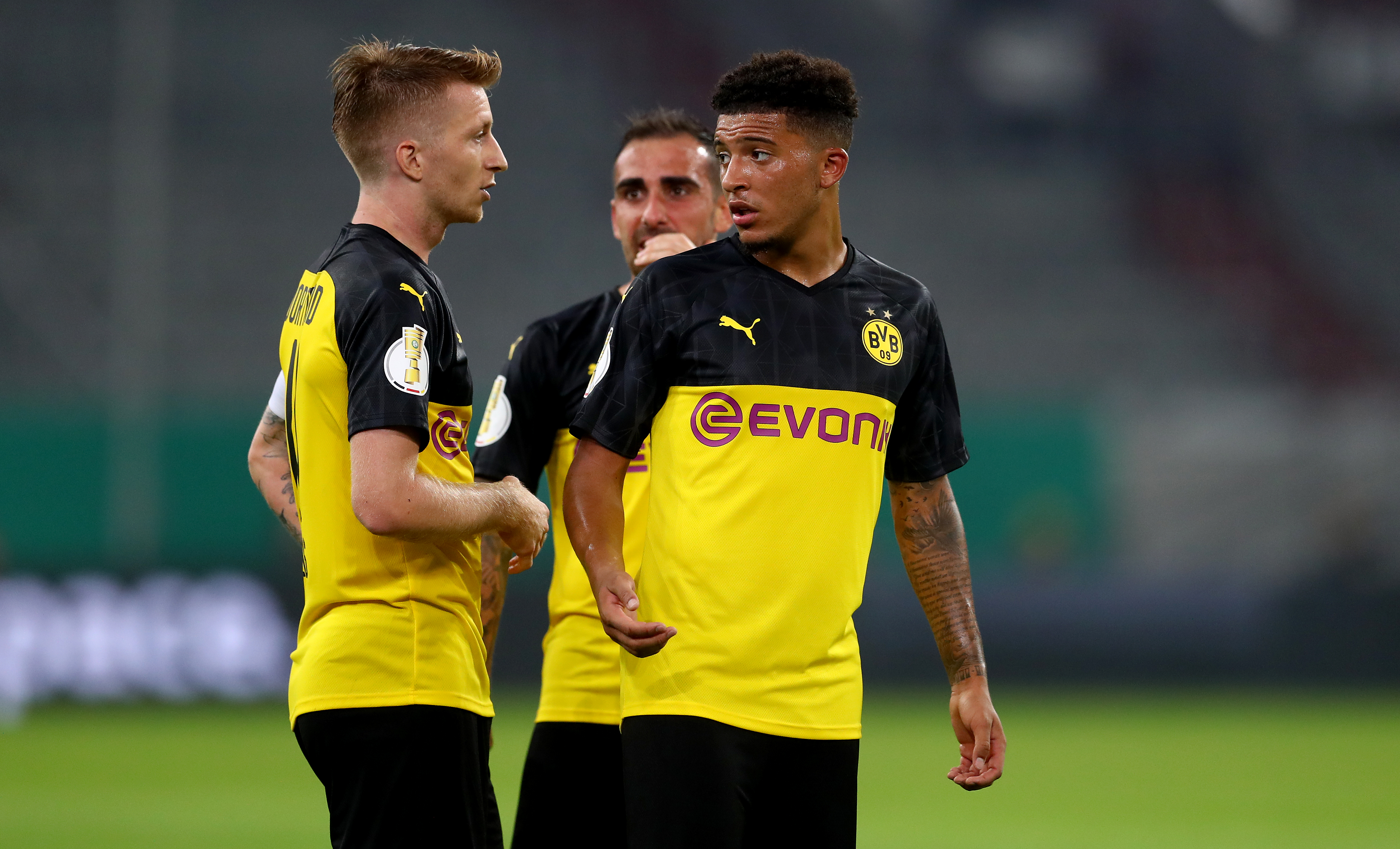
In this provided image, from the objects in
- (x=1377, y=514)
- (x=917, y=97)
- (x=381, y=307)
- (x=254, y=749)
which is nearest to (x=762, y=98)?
(x=381, y=307)

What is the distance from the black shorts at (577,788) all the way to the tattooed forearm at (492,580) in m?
0.33

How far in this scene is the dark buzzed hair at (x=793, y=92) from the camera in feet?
11.1

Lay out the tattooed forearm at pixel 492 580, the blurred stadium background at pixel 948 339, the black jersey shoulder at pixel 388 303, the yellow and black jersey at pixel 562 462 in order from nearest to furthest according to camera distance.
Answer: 1. the black jersey shoulder at pixel 388 303
2. the yellow and black jersey at pixel 562 462
3. the tattooed forearm at pixel 492 580
4. the blurred stadium background at pixel 948 339

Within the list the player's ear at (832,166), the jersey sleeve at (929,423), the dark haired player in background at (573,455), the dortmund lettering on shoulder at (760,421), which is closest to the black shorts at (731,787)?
the dortmund lettering on shoulder at (760,421)

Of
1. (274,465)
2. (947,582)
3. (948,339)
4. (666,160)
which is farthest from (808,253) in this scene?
(948,339)

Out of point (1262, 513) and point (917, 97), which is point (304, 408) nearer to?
point (1262, 513)

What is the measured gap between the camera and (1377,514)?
17297mm

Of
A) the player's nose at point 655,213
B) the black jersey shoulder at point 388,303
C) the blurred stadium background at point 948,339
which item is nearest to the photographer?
the black jersey shoulder at point 388,303

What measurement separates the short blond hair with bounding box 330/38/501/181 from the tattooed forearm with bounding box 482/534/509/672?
136 centimetres

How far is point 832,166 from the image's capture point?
3.47 m

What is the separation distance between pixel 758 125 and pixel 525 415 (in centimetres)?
147

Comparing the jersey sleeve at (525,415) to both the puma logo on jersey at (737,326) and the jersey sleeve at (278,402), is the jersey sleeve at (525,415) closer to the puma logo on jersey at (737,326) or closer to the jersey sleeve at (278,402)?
the jersey sleeve at (278,402)

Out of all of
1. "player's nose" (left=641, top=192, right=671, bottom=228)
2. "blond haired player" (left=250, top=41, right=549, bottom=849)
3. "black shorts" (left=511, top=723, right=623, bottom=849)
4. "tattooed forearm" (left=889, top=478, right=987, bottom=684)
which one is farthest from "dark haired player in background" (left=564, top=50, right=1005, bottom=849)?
"player's nose" (left=641, top=192, right=671, bottom=228)

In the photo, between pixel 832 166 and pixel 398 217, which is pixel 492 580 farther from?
pixel 832 166
